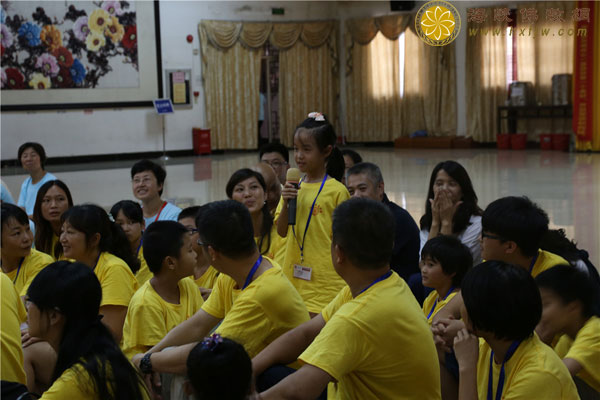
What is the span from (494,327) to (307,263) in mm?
1683

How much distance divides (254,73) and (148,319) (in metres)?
15.0

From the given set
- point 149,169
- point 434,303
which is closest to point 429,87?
point 149,169

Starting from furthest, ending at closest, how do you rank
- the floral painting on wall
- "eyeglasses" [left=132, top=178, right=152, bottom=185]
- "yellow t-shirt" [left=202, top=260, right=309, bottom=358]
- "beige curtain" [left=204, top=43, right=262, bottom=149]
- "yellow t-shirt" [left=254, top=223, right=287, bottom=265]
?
"beige curtain" [left=204, top=43, right=262, bottom=149] → the floral painting on wall → "eyeglasses" [left=132, top=178, right=152, bottom=185] → "yellow t-shirt" [left=254, top=223, right=287, bottom=265] → "yellow t-shirt" [left=202, top=260, right=309, bottom=358]

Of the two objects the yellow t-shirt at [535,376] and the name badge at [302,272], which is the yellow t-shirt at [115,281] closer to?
the name badge at [302,272]

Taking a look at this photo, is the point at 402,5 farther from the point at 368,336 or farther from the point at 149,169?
the point at 368,336

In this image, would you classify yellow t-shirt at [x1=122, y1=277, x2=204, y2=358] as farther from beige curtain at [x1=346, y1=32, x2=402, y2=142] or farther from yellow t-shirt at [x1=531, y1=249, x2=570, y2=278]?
beige curtain at [x1=346, y1=32, x2=402, y2=142]

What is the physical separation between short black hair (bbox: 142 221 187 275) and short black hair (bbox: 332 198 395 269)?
3.49 feet

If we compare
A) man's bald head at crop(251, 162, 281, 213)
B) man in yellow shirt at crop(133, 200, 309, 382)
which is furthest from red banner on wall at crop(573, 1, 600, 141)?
man in yellow shirt at crop(133, 200, 309, 382)

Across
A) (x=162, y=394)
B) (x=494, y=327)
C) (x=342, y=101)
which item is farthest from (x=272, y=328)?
(x=342, y=101)

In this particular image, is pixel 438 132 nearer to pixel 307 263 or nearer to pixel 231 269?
pixel 307 263

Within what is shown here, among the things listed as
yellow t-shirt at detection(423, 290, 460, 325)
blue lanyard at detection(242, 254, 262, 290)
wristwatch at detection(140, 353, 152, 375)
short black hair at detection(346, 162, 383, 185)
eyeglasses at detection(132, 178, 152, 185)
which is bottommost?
wristwatch at detection(140, 353, 152, 375)

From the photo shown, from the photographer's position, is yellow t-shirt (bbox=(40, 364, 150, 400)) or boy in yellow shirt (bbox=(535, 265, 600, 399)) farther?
boy in yellow shirt (bbox=(535, 265, 600, 399))

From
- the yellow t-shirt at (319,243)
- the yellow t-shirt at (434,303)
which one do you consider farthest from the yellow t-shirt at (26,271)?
the yellow t-shirt at (434,303)

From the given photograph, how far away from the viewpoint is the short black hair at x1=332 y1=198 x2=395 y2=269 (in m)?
1.93
